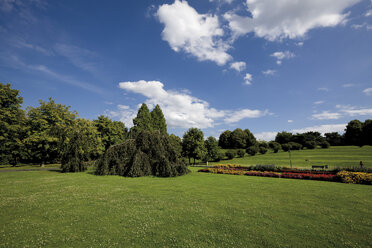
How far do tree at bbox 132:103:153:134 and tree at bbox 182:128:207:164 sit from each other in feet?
36.0

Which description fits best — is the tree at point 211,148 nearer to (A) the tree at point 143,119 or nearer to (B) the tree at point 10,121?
(A) the tree at point 143,119

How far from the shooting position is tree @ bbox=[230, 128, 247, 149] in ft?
210

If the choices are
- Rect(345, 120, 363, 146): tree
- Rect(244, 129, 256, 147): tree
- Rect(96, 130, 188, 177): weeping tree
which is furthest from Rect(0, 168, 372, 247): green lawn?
Rect(345, 120, 363, 146): tree

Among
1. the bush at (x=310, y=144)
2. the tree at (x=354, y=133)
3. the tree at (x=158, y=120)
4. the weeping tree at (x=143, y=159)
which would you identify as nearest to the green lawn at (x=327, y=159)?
the bush at (x=310, y=144)

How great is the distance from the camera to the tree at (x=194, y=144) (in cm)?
3645

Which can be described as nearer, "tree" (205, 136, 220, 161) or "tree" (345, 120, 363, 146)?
"tree" (205, 136, 220, 161)

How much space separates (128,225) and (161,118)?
1702 inches

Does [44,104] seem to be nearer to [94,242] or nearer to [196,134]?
[196,134]

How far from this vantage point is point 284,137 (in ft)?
206

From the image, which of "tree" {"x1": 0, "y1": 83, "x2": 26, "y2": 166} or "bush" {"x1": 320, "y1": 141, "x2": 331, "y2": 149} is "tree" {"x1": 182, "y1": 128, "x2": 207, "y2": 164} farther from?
"bush" {"x1": 320, "y1": 141, "x2": 331, "y2": 149}

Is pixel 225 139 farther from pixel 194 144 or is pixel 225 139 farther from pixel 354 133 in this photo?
pixel 354 133

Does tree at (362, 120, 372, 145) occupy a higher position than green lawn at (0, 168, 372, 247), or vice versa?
tree at (362, 120, 372, 145)

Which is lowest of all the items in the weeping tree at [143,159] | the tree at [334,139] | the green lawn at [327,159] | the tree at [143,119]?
the green lawn at [327,159]

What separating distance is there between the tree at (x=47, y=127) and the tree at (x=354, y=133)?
77.3m
